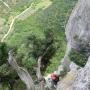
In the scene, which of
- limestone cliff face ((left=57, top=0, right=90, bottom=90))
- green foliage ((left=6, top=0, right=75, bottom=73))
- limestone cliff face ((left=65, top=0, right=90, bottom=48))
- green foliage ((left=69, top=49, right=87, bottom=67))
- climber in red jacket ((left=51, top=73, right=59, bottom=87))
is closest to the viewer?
limestone cliff face ((left=57, top=0, right=90, bottom=90))

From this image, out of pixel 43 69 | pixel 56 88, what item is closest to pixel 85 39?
pixel 56 88

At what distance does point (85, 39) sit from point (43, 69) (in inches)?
457

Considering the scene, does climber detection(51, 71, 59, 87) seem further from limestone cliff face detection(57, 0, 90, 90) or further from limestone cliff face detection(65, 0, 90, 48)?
limestone cliff face detection(65, 0, 90, 48)

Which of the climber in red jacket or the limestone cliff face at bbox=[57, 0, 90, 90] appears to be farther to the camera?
the climber in red jacket

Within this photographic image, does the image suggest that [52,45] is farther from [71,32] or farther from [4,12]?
[4,12]

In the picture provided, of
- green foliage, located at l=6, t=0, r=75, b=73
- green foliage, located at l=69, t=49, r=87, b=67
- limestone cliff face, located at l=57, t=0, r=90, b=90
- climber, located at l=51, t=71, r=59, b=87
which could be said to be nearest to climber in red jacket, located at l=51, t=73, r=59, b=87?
climber, located at l=51, t=71, r=59, b=87

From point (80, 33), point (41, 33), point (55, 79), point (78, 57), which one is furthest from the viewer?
point (41, 33)

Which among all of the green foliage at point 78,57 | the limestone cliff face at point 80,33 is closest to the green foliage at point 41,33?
the green foliage at point 78,57

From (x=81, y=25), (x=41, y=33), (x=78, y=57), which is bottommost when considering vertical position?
(x=41, y=33)

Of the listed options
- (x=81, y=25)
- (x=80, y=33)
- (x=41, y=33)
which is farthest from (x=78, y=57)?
(x=41, y=33)

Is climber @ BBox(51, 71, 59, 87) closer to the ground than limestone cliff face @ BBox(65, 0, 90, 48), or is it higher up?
closer to the ground

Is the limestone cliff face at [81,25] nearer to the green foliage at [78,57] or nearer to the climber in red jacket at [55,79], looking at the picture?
the green foliage at [78,57]

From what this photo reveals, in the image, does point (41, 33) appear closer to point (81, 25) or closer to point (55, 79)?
point (55, 79)

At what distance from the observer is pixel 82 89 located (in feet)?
38.0
